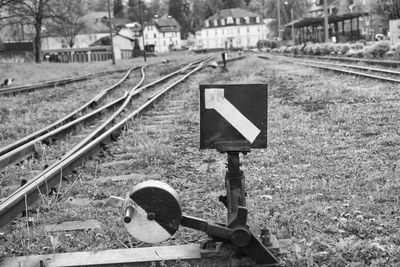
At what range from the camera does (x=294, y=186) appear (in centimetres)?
469

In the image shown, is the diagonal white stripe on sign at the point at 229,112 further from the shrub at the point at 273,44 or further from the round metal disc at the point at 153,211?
the shrub at the point at 273,44

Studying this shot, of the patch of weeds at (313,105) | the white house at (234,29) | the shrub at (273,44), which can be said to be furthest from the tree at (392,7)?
the white house at (234,29)

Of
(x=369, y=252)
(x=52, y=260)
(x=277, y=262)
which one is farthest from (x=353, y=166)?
(x=52, y=260)

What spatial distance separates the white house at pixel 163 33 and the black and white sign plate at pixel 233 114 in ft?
465

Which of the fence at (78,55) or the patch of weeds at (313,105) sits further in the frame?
the fence at (78,55)

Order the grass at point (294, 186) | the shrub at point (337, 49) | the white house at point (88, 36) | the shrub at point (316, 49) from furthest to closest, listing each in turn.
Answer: the white house at point (88, 36) → the shrub at point (316, 49) → the shrub at point (337, 49) → the grass at point (294, 186)

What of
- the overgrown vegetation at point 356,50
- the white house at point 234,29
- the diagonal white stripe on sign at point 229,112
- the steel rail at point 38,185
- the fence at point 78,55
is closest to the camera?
the diagonal white stripe on sign at point 229,112

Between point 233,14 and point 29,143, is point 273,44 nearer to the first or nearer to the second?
point 233,14

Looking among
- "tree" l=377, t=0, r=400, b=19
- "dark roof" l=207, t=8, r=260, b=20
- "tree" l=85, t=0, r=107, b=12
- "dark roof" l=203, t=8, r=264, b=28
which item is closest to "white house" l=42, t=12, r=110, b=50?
"tree" l=85, t=0, r=107, b=12

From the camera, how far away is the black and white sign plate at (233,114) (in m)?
3.00

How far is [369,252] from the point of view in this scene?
3.19 metres

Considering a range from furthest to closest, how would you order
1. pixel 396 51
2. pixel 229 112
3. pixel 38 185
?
pixel 396 51
pixel 38 185
pixel 229 112

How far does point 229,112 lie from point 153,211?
0.70 meters

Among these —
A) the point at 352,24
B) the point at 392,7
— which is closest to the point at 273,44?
the point at 352,24
